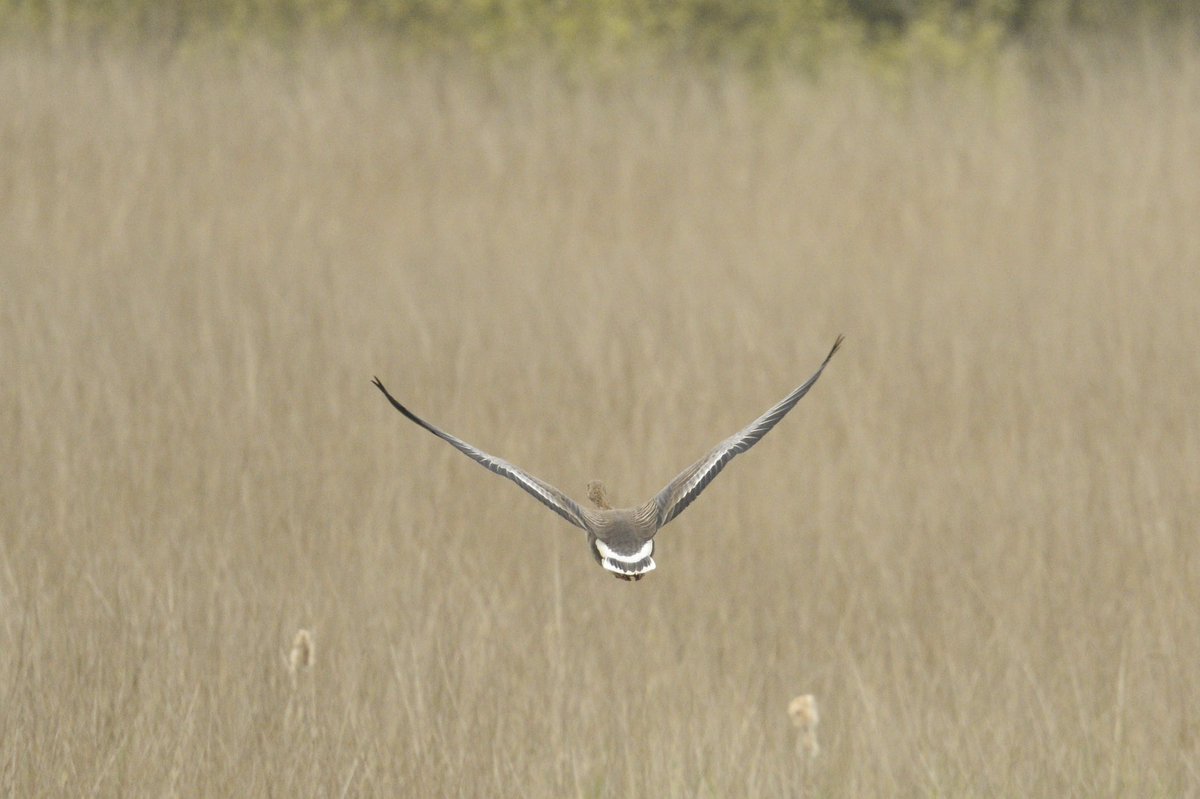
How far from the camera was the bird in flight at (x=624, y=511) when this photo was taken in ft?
4.48

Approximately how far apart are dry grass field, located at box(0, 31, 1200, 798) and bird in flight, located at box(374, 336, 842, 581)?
49.6 inches

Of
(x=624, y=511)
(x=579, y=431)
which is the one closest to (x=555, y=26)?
(x=579, y=431)

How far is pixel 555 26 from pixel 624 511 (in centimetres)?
753

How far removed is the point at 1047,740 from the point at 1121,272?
2986 mm

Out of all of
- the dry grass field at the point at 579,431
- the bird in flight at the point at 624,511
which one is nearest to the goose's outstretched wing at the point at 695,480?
the bird in flight at the point at 624,511

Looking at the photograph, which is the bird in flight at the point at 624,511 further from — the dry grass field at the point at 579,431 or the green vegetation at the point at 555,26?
the green vegetation at the point at 555,26

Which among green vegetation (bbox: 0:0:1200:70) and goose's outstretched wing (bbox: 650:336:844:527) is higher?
green vegetation (bbox: 0:0:1200:70)

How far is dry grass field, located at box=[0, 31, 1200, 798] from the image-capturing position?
9.11 feet

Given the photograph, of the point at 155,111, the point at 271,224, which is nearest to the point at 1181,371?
the point at 271,224

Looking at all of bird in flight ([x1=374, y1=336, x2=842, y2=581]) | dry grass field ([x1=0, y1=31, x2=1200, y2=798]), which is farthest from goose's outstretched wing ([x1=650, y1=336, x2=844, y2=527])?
dry grass field ([x1=0, y1=31, x2=1200, y2=798])

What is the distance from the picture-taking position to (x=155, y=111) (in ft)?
21.0

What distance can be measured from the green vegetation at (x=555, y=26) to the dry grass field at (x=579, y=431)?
0.98m

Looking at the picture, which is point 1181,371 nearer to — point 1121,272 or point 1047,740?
point 1121,272

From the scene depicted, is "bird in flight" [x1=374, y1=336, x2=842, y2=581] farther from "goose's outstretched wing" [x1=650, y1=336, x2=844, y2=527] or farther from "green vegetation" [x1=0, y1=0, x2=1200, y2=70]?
"green vegetation" [x1=0, y1=0, x2=1200, y2=70]
